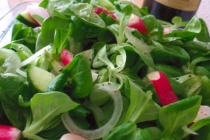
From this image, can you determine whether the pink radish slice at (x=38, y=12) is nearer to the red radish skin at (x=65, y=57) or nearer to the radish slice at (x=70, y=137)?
the red radish skin at (x=65, y=57)

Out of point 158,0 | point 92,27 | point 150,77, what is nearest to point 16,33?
point 92,27

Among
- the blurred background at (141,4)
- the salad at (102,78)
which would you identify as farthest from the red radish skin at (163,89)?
the blurred background at (141,4)

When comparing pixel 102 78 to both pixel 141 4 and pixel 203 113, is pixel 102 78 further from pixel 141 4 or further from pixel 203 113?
pixel 141 4

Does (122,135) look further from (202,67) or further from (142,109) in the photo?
(202,67)

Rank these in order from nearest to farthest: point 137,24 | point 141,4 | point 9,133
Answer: point 9,133, point 137,24, point 141,4

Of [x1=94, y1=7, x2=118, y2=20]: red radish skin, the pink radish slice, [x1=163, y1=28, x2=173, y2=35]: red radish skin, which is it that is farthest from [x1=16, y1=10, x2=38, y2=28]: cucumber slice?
[x1=163, y1=28, x2=173, y2=35]: red radish skin

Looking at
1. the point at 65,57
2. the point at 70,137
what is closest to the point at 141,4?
the point at 65,57
